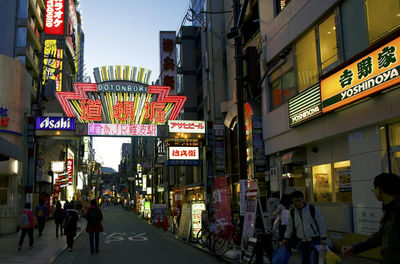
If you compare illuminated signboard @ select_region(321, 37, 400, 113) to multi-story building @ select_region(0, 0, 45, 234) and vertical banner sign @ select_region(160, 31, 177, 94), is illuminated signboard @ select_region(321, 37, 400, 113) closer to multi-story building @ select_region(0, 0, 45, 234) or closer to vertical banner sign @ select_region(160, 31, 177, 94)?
multi-story building @ select_region(0, 0, 45, 234)

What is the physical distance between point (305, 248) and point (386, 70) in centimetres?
565

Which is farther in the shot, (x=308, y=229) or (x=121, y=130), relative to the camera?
(x=121, y=130)

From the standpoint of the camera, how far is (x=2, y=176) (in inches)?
995

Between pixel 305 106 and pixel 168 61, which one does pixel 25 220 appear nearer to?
pixel 305 106

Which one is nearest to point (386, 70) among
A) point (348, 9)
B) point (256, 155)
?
point (348, 9)

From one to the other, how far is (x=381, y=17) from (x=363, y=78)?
1.90 meters

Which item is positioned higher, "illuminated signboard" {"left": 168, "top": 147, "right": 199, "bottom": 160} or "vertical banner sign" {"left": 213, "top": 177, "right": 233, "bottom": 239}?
"illuminated signboard" {"left": 168, "top": 147, "right": 199, "bottom": 160}

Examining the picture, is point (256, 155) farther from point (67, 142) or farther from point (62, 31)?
point (67, 142)

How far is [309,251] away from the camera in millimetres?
7199

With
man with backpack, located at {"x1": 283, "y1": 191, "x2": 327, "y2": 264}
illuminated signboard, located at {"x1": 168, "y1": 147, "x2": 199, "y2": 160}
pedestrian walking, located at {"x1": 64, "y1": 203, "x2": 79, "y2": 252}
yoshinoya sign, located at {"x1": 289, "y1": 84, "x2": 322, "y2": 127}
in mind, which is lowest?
pedestrian walking, located at {"x1": 64, "y1": 203, "x2": 79, "y2": 252}

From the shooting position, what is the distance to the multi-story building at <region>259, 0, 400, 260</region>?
1143cm

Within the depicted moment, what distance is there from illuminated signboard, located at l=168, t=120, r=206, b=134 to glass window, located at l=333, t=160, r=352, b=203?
12355mm

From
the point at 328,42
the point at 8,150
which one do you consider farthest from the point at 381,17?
the point at 8,150

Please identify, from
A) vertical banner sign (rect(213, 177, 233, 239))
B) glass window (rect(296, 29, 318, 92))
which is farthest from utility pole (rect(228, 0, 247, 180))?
glass window (rect(296, 29, 318, 92))
